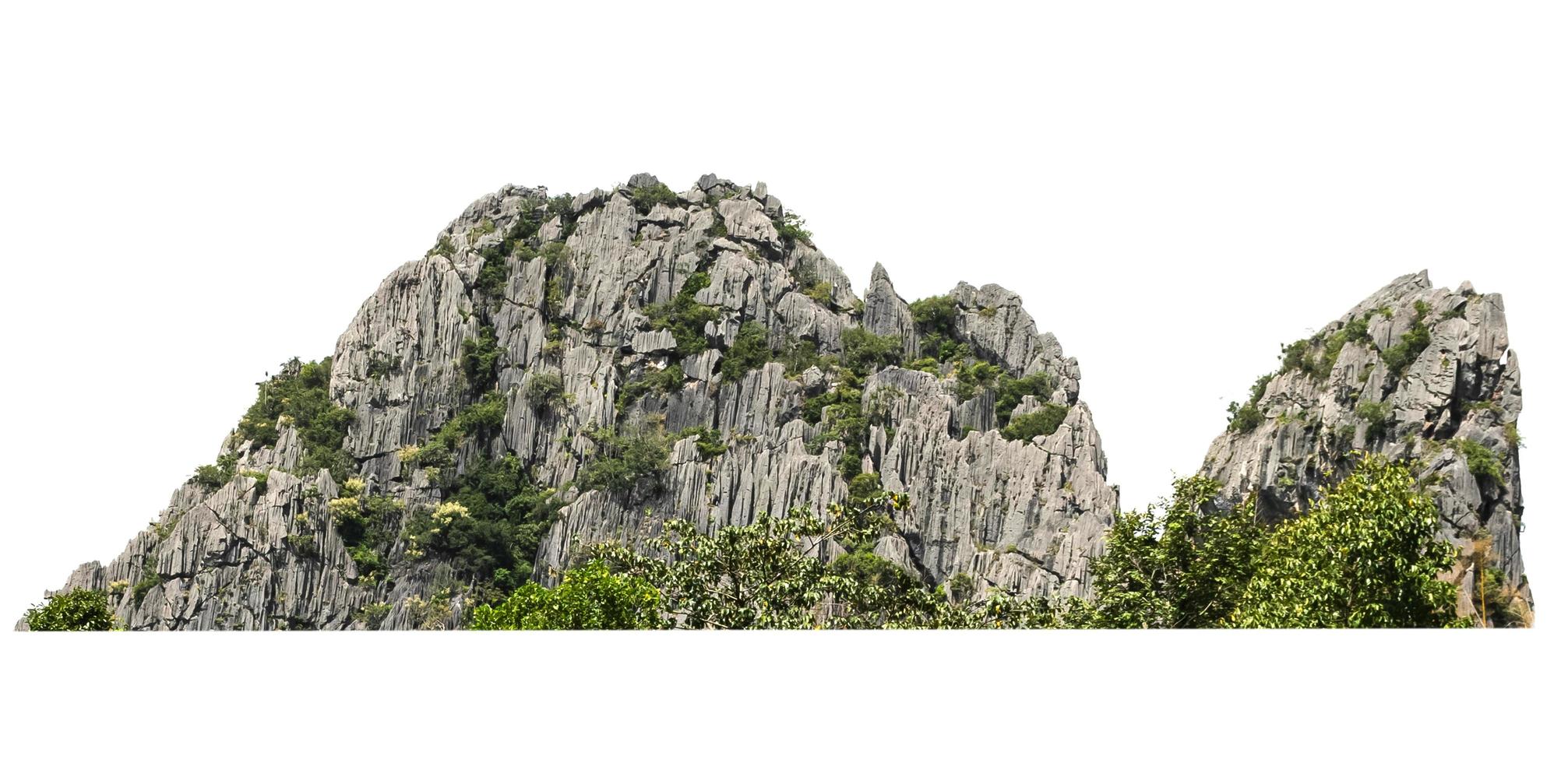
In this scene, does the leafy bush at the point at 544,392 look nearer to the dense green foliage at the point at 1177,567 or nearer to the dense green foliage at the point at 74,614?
the dense green foliage at the point at 74,614

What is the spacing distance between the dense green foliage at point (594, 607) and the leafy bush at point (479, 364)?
1662 inches

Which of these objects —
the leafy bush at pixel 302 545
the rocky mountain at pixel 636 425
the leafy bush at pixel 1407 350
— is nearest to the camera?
the leafy bush at pixel 1407 350

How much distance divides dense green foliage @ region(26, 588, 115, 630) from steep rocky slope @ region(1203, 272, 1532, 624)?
35106 mm

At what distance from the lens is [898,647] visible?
9273 millimetres

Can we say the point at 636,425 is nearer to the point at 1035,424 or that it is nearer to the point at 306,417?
the point at 306,417

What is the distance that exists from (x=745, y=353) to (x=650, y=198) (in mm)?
14040

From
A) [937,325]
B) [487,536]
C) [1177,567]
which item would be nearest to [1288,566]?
[1177,567]

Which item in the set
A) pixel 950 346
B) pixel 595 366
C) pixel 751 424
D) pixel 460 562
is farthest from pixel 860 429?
pixel 460 562

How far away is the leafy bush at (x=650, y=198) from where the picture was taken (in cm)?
7725

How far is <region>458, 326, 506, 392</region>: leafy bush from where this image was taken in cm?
7138

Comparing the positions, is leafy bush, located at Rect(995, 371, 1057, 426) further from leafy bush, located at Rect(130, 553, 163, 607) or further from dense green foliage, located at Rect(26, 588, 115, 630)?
dense green foliage, located at Rect(26, 588, 115, 630)

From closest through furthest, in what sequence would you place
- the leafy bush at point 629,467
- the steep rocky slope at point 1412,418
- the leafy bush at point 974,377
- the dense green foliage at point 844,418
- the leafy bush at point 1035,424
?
the steep rocky slope at point 1412,418 → the dense green foliage at point 844,418 → the leafy bush at point 629,467 → the leafy bush at point 1035,424 → the leafy bush at point 974,377

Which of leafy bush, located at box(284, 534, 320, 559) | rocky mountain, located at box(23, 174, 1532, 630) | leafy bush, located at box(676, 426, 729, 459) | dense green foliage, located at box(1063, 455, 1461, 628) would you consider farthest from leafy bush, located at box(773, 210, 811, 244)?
dense green foliage, located at box(1063, 455, 1461, 628)

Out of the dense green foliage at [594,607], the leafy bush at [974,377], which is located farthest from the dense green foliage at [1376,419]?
the dense green foliage at [594,607]
